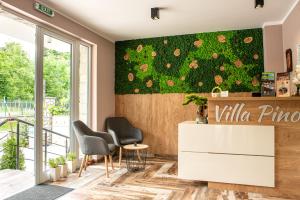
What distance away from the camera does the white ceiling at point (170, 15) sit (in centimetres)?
368

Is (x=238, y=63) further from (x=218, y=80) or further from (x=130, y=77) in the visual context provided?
(x=130, y=77)

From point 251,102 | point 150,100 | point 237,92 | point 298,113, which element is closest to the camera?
point 298,113

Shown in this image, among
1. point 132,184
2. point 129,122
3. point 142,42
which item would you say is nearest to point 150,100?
point 129,122

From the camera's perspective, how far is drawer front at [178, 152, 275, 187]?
3.22 metres

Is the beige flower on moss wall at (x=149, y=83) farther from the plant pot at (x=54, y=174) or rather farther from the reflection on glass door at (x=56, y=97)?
the plant pot at (x=54, y=174)

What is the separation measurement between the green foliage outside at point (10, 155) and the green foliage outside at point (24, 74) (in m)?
0.67

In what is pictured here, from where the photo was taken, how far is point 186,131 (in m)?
3.55

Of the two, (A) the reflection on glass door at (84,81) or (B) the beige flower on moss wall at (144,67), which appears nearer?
(A) the reflection on glass door at (84,81)

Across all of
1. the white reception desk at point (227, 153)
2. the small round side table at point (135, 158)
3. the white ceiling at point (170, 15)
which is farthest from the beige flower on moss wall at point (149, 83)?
the white reception desk at point (227, 153)

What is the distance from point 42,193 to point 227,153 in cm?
262

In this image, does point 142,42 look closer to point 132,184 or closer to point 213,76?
point 213,76

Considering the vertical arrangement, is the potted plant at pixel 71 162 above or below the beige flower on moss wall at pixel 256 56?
below

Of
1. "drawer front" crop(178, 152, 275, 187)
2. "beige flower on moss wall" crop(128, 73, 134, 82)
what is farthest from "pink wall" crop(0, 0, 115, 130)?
"drawer front" crop(178, 152, 275, 187)

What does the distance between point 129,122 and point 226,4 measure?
129 inches
